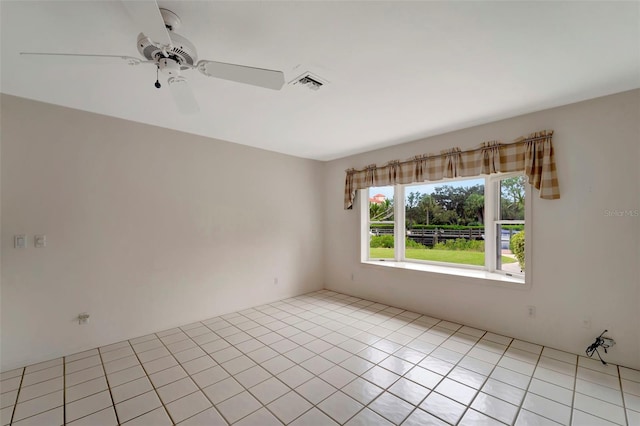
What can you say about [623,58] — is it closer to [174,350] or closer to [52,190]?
[174,350]

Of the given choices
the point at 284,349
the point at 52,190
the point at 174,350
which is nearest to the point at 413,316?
the point at 284,349

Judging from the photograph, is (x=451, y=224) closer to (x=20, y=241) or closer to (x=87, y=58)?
(x=87, y=58)

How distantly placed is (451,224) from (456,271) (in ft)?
2.30

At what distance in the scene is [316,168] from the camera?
513 cm

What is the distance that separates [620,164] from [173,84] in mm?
3813

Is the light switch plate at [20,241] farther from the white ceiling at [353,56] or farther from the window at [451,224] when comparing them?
the window at [451,224]

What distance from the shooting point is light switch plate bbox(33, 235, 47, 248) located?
8.35 ft

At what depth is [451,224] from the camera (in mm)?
3947

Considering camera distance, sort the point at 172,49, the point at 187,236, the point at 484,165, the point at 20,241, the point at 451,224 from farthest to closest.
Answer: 1. the point at 451,224
2. the point at 187,236
3. the point at 484,165
4. the point at 20,241
5. the point at 172,49

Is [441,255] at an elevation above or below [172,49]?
below

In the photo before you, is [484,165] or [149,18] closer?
[149,18]

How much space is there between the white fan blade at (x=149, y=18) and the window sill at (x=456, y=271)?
3737mm

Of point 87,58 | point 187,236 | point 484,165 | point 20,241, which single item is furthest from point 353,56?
point 20,241

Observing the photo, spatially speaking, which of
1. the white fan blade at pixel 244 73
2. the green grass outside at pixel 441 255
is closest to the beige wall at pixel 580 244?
the green grass outside at pixel 441 255
